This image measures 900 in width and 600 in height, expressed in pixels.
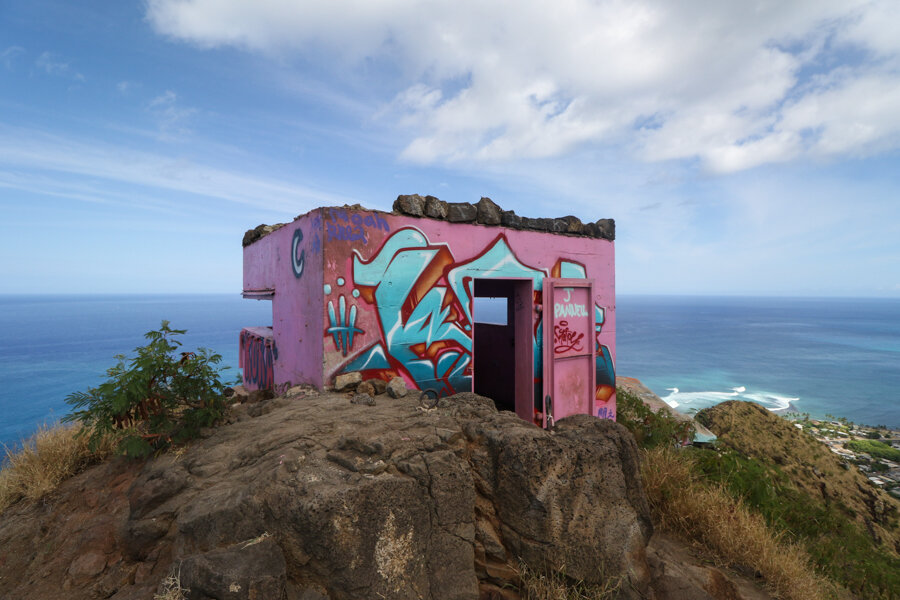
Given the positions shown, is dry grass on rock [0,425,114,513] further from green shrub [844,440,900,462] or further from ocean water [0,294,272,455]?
green shrub [844,440,900,462]

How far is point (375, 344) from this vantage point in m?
5.25

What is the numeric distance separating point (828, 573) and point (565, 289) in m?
4.38

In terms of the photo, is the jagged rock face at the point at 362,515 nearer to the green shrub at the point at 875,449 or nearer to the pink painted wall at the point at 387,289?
the pink painted wall at the point at 387,289

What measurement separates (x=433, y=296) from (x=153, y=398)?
3.25 meters

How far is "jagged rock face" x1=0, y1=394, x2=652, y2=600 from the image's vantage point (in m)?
2.29

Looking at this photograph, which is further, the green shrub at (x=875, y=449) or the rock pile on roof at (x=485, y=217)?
the green shrub at (x=875, y=449)

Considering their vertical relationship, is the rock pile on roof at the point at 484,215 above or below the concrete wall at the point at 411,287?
above

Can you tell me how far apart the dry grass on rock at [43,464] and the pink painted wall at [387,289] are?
2281 millimetres

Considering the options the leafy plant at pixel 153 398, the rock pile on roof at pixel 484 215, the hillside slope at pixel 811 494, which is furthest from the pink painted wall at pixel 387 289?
the hillside slope at pixel 811 494

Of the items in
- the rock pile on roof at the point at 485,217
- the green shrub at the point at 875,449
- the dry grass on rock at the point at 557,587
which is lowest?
the green shrub at the point at 875,449

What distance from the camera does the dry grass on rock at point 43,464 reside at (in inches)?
164

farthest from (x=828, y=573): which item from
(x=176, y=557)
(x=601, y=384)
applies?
(x=176, y=557)

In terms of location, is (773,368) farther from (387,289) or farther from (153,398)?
(153,398)

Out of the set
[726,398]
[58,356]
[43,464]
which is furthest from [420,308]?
[58,356]
